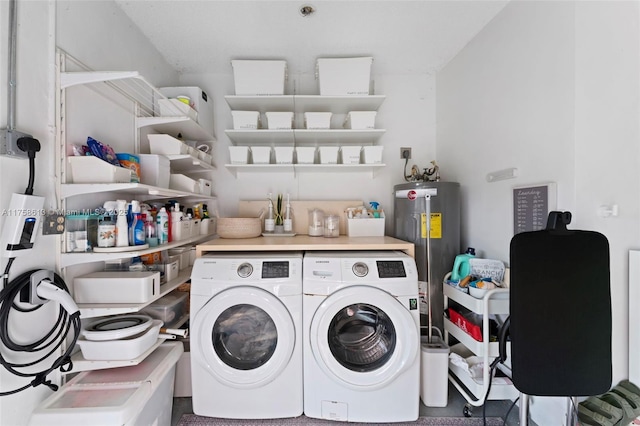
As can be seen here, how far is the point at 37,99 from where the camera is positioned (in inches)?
42.0

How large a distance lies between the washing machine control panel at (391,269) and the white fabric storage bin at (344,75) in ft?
4.22

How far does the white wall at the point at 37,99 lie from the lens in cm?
95

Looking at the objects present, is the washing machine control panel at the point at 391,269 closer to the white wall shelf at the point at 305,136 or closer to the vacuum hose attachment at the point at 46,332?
the white wall shelf at the point at 305,136

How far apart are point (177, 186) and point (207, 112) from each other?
741mm

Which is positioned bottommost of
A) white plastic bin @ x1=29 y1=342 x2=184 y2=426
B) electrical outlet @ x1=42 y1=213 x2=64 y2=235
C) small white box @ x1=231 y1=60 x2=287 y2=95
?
white plastic bin @ x1=29 y1=342 x2=184 y2=426

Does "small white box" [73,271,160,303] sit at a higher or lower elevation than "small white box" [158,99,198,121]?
lower

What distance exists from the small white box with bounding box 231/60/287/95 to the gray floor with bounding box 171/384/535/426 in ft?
7.02

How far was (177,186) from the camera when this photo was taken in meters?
1.82

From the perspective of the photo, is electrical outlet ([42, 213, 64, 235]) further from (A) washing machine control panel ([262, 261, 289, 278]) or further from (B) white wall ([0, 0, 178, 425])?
(A) washing machine control panel ([262, 261, 289, 278])

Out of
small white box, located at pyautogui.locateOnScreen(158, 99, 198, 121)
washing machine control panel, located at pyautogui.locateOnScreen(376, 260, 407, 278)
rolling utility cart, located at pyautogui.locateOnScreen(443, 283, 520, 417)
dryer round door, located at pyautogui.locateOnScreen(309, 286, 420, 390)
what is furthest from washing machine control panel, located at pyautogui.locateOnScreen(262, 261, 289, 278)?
small white box, located at pyautogui.locateOnScreen(158, 99, 198, 121)

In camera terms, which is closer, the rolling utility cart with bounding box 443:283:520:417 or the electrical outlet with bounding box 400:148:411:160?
the rolling utility cart with bounding box 443:283:520:417

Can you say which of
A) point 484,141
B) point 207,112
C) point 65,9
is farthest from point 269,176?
point 484,141

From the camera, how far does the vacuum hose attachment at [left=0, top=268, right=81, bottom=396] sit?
3.02 ft

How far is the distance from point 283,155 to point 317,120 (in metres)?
0.38
